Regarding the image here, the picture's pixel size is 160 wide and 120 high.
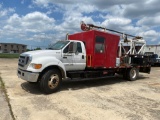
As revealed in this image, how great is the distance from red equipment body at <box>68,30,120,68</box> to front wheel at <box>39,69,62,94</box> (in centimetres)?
206

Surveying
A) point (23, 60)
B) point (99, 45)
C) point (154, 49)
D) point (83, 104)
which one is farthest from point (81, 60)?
point (154, 49)

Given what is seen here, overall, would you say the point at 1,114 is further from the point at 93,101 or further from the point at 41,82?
the point at 93,101

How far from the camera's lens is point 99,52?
387 inches

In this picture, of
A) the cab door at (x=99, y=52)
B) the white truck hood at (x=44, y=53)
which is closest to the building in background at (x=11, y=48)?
the cab door at (x=99, y=52)

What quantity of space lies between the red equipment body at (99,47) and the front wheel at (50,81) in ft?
6.77

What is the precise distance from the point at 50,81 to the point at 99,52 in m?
3.17

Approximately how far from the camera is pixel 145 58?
13023 millimetres

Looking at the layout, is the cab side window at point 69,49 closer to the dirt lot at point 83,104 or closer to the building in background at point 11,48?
the dirt lot at point 83,104

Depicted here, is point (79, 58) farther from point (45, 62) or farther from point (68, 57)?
point (45, 62)

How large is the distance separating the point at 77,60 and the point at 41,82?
2.20 metres

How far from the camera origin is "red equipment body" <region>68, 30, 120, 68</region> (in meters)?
9.45

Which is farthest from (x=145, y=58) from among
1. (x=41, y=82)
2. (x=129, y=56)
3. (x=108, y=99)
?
(x=41, y=82)

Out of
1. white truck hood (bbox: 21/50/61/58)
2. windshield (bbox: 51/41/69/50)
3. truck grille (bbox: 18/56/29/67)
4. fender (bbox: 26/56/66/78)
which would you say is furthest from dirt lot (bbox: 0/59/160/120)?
windshield (bbox: 51/41/69/50)

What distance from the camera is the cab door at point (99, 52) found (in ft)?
31.5
